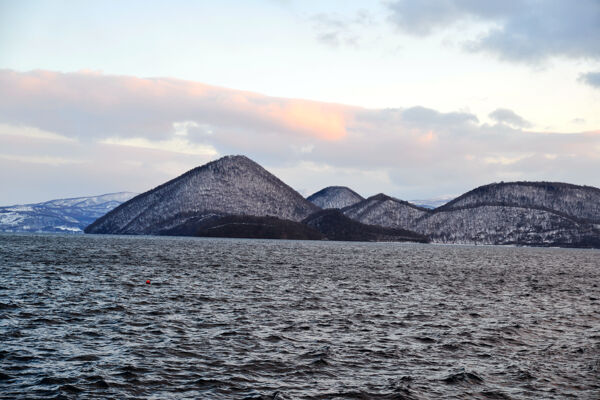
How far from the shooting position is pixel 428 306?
5841 centimetres

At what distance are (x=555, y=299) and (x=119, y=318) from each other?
53022mm

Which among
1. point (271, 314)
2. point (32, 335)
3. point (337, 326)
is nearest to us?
point (32, 335)

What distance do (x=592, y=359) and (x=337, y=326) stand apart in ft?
60.6

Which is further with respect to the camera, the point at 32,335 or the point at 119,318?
the point at 119,318

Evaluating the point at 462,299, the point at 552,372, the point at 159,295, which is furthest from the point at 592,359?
the point at 159,295

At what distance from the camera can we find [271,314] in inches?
1951

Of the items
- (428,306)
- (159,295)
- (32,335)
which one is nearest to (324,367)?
→ (32,335)

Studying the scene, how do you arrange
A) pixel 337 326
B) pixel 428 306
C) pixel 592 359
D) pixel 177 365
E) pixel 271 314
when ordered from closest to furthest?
1. pixel 177 365
2. pixel 592 359
3. pixel 337 326
4. pixel 271 314
5. pixel 428 306

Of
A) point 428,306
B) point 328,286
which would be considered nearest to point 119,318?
point 428,306

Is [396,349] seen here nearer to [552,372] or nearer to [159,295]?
[552,372]

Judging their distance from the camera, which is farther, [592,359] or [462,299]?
[462,299]

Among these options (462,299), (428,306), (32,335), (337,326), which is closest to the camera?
(32,335)

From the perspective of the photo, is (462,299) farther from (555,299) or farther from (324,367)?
(324,367)

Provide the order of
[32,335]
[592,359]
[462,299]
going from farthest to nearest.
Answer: [462,299] < [32,335] < [592,359]
